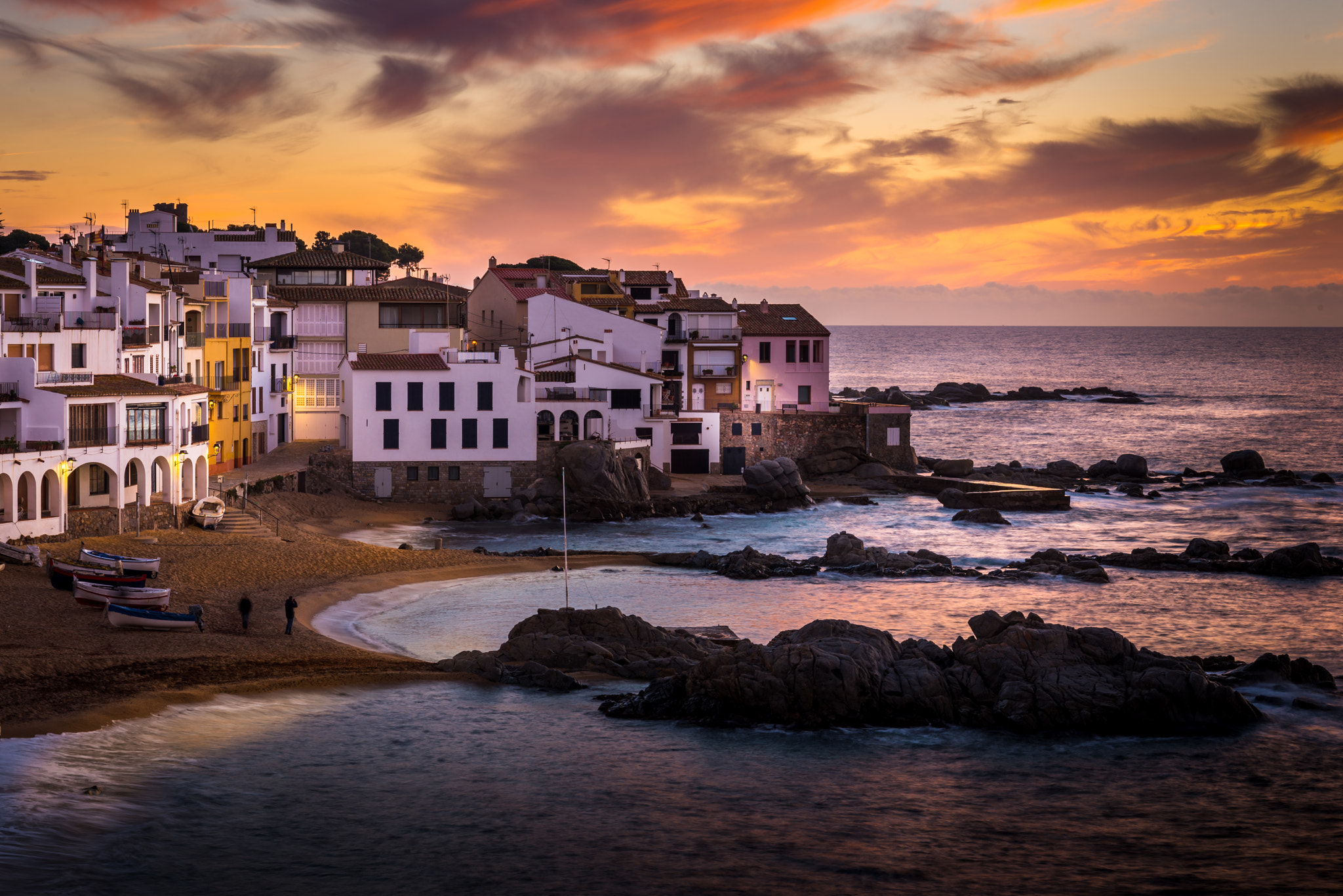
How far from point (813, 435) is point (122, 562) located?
54.4 metres

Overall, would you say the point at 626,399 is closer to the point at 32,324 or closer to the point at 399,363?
the point at 399,363

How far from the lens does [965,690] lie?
32188 millimetres

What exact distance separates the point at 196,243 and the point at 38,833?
89.3m

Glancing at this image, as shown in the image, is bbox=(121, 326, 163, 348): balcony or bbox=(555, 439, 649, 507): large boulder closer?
bbox=(121, 326, 163, 348): balcony

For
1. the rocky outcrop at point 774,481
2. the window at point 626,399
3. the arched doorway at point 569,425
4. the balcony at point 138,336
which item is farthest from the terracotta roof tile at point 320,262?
the rocky outcrop at point 774,481

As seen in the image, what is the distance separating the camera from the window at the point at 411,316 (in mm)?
79875

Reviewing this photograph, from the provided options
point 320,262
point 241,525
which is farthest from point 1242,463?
point 241,525

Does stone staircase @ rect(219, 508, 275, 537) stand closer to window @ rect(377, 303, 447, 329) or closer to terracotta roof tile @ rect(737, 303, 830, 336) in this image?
window @ rect(377, 303, 447, 329)

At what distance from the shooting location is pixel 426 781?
27.8 m

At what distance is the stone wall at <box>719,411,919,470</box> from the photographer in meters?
84.3

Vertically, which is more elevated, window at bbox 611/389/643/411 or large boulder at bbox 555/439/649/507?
window at bbox 611/389/643/411

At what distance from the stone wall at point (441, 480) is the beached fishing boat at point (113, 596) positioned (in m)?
30.4

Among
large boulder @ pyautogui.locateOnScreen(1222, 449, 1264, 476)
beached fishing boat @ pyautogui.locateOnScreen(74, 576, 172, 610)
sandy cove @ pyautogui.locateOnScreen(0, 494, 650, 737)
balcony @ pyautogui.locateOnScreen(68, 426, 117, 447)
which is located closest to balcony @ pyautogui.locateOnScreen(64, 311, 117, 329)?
balcony @ pyautogui.locateOnScreen(68, 426, 117, 447)

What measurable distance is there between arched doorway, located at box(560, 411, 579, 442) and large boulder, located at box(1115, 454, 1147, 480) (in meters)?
43.6
